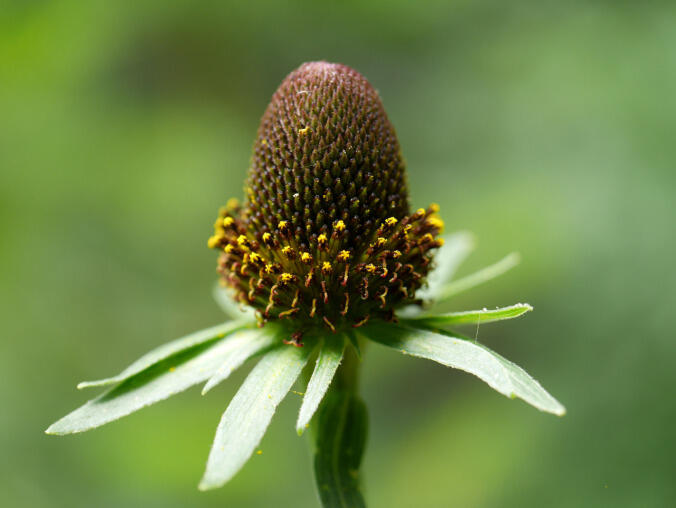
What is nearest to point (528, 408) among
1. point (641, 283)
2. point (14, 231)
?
point (641, 283)

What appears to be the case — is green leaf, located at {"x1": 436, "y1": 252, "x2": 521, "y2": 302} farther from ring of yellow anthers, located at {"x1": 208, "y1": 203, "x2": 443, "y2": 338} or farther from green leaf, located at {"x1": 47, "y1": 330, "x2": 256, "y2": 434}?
green leaf, located at {"x1": 47, "y1": 330, "x2": 256, "y2": 434}

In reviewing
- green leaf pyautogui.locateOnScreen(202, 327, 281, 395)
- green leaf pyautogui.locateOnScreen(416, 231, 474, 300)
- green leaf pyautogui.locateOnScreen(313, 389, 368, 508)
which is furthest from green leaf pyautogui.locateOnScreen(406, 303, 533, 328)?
green leaf pyautogui.locateOnScreen(202, 327, 281, 395)

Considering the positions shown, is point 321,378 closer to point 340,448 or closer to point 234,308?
point 340,448

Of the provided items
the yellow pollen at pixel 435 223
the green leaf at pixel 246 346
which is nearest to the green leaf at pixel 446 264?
the yellow pollen at pixel 435 223

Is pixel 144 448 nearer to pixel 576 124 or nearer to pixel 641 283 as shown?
pixel 641 283

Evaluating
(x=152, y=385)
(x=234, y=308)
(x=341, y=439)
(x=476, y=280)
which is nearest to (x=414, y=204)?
(x=476, y=280)

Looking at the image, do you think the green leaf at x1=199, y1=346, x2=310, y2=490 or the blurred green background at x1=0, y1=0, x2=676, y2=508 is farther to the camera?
the blurred green background at x1=0, y1=0, x2=676, y2=508
